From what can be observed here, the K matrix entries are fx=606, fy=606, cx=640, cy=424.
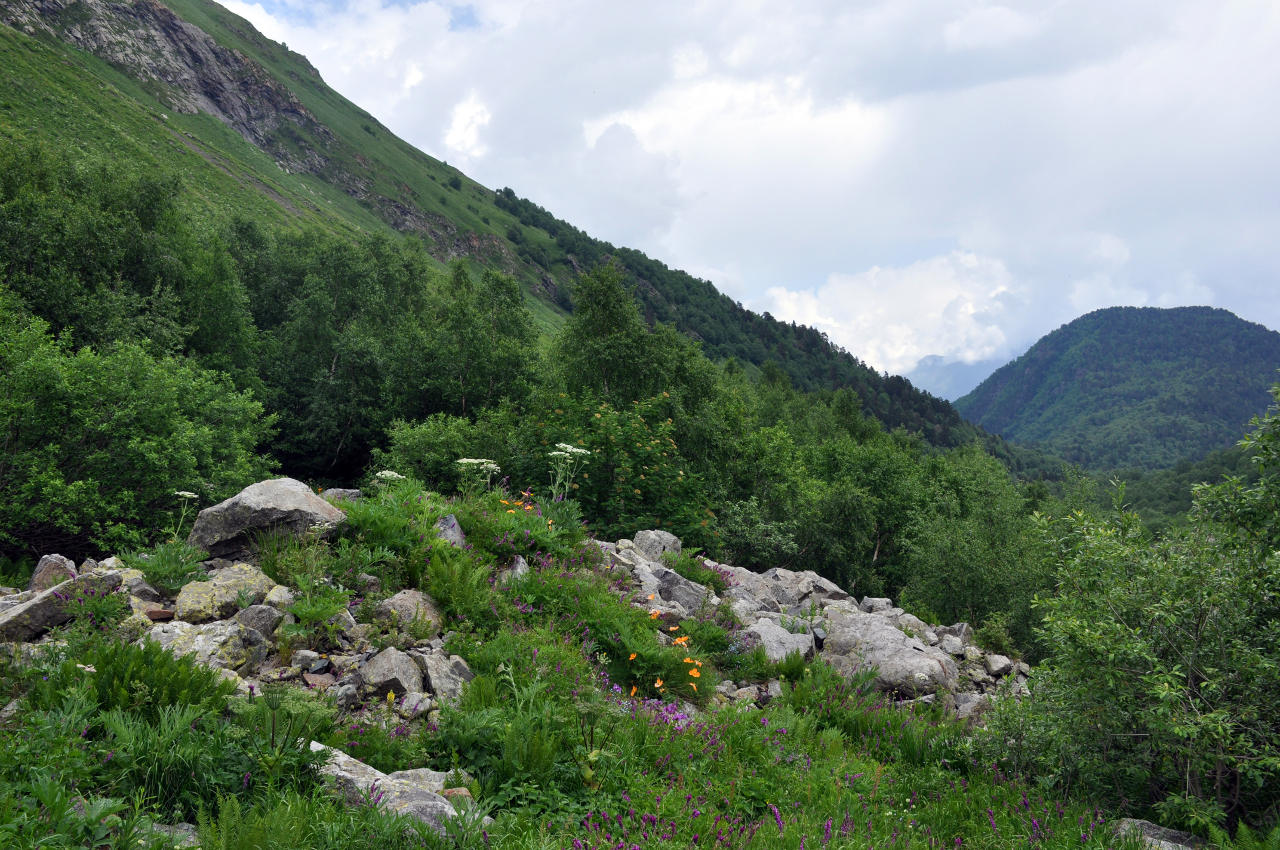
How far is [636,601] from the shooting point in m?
10.4

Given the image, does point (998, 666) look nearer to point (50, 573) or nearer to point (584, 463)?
point (584, 463)

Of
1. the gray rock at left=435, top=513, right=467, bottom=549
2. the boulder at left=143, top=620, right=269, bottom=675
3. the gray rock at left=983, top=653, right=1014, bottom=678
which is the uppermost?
the gray rock at left=983, top=653, right=1014, bottom=678

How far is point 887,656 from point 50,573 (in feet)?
40.0

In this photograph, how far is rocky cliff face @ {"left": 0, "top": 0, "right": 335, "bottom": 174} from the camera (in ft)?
365

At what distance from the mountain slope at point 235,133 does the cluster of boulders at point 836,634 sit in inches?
1989

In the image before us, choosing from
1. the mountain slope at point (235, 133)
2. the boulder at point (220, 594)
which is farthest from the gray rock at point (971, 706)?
the mountain slope at point (235, 133)

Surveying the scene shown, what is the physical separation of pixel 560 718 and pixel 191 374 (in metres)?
27.4

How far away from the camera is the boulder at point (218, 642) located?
625cm

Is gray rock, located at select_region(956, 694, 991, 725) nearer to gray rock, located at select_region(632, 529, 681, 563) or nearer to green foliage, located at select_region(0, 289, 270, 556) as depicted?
gray rock, located at select_region(632, 529, 681, 563)

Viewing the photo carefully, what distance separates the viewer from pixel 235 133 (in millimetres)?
132500

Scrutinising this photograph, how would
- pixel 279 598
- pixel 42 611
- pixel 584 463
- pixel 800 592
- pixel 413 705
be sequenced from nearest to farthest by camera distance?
pixel 413 705, pixel 42 611, pixel 279 598, pixel 800 592, pixel 584 463

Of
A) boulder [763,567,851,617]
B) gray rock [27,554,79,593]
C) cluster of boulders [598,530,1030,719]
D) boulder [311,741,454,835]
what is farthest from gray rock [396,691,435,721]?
boulder [763,567,851,617]

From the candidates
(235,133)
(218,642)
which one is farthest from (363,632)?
(235,133)

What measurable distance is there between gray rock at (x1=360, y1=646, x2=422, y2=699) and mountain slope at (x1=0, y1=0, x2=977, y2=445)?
170 ft
